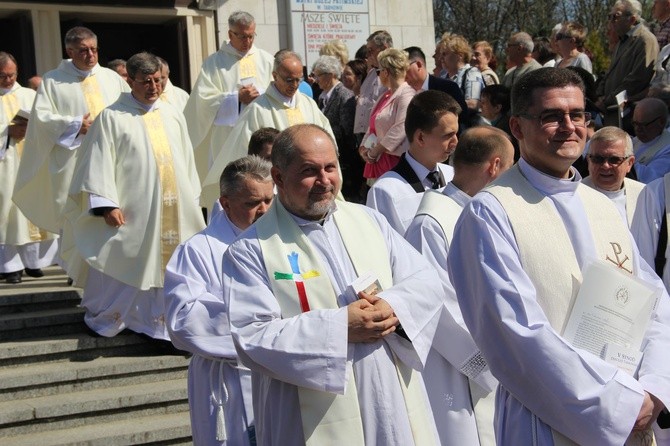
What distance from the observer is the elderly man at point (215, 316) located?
5258mm

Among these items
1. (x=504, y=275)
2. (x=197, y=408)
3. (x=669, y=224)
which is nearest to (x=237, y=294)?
(x=504, y=275)

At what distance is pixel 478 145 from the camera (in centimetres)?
532

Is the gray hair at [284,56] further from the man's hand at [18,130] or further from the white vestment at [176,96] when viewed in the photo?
the man's hand at [18,130]

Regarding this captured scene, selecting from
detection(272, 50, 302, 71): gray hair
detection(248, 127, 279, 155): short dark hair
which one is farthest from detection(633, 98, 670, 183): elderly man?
detection(248, 127, 279, 155): short dark hair

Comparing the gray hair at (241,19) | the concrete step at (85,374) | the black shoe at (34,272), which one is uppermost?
the gray hair at (241,19)

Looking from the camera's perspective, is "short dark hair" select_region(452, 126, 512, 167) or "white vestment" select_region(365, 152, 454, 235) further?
"white vestment" select_region(365, 152, 454, 235)

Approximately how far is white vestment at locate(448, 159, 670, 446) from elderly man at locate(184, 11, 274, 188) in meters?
5.94

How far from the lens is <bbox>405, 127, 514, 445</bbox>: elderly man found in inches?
205

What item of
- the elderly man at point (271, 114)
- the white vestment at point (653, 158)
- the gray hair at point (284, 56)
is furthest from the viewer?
the elderly man at point (271, 114)

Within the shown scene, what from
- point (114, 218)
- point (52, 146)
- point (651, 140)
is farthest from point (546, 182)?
point (52, 146)

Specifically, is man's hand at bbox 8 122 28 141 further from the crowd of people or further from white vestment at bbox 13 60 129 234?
the crowd of people

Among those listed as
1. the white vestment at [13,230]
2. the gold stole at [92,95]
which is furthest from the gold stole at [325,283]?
the white vestment at [13,230]

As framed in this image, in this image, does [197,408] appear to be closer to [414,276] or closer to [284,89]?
[414,276]

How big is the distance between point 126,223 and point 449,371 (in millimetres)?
4015
